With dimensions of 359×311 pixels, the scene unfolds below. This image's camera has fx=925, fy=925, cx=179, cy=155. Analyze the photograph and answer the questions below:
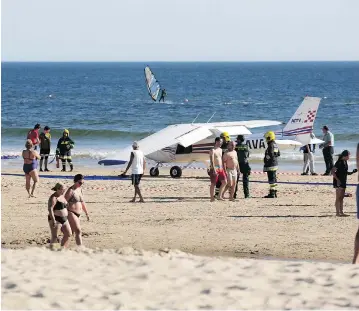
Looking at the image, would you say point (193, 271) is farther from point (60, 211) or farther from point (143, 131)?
point (143, 131)

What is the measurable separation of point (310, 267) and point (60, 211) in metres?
4.40

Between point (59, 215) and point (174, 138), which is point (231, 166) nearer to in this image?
point (59, 215)

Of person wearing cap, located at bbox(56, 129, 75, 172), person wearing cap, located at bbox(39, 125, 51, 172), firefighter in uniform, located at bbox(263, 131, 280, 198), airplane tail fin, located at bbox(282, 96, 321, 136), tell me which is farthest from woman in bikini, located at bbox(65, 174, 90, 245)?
airplane tail fin, located at bbox(282, 96, 321, 136)

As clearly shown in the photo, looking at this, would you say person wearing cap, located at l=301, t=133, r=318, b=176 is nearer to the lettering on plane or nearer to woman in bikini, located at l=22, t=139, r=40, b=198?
the lettering on plane

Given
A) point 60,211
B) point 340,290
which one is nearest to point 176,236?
point 60,211

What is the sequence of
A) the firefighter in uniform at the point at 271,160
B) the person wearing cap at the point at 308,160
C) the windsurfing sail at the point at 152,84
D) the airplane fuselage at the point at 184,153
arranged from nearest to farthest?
the firefighter in uniform at the point at 271,160, the airplane fuselage at the point at 184,153, the person wearing cap at the point at 308,160, the windsurfing sail at the point at 152,84

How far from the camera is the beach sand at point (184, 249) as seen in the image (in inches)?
365

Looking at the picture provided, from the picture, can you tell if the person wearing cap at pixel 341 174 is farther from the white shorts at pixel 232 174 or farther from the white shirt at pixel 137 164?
the white shirt at pixel 137 164

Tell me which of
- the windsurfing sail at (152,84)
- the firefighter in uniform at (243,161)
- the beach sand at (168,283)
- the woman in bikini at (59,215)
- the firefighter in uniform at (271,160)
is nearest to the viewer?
the beach sand at (168,283)

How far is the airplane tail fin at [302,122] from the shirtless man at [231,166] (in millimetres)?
8865

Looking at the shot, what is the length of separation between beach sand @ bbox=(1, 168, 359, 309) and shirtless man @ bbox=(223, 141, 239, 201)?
1.31ft

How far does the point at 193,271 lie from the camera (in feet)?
34.1

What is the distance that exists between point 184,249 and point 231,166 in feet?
14.3

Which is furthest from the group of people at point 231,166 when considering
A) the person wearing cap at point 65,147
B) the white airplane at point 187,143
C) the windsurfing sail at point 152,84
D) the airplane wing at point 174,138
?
the windsurfing sail at point 152,84
